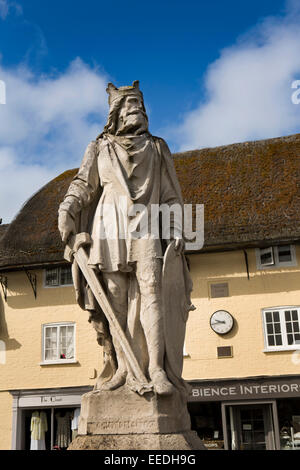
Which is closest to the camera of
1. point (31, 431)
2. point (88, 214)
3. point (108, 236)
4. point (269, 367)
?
point (108, 236)

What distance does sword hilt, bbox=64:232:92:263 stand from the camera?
4.53 m

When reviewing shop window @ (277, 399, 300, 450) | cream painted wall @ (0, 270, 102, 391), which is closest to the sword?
cream painted wall @ (0, 270, 102, 391)

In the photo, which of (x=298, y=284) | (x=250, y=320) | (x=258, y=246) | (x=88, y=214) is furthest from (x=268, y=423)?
(x=88, y=214)

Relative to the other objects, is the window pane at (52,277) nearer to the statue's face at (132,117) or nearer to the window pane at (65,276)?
the window pane at (65,276)

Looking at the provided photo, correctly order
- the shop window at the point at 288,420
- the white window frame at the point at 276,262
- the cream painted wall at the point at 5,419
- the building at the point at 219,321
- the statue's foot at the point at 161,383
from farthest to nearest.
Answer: the cream painted wall at the point at 5,419, the white window frame at the point at 276,262, the building at the point at 219,321, the shop window at the point at 288,420, the statue's foot at the point at 161,383

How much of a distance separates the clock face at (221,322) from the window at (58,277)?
5.52m

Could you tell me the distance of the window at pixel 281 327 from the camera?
17.4m

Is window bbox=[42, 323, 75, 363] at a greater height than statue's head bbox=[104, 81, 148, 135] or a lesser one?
greater

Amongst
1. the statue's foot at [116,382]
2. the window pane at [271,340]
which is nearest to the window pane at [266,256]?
the window pane at [271,340]

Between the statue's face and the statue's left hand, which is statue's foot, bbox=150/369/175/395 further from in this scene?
the statue's face

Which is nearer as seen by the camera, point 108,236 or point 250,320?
point 108,236

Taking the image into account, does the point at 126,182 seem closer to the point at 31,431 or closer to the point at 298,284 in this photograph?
the point at 298,284

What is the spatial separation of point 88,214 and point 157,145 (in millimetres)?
919

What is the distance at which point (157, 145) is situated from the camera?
4.93 m
